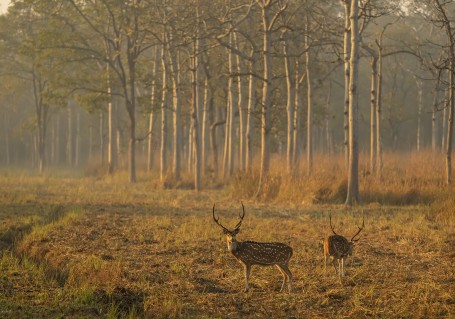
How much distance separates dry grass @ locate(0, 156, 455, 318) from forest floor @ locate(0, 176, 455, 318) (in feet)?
0.07

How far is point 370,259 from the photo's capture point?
11039 millimetres

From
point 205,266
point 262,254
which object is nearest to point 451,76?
point 205,266

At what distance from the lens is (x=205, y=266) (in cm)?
1046

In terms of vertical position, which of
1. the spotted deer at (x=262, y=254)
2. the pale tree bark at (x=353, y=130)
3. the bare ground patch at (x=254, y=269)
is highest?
the pale tree bark at (x=353, y=130)

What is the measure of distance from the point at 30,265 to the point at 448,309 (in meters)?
6.63

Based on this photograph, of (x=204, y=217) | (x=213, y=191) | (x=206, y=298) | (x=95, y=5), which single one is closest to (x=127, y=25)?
(x=95, y=5)

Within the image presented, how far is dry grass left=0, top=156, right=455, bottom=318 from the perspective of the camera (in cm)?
788

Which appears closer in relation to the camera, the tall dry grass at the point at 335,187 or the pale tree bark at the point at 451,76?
the pale tree bark at the point at 451,76

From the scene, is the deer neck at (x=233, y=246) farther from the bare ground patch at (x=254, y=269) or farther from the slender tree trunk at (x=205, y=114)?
the slender tree trunk at (x=205, y=114)

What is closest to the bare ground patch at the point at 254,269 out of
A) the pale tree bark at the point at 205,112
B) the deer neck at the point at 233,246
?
the deer neck at the point at 233,246

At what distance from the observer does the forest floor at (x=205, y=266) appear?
7.83 m

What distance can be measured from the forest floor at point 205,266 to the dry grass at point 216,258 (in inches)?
0.9

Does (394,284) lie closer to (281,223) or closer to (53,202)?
(281,223)

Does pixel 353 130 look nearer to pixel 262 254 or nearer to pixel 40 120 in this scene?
pixel 262 254
